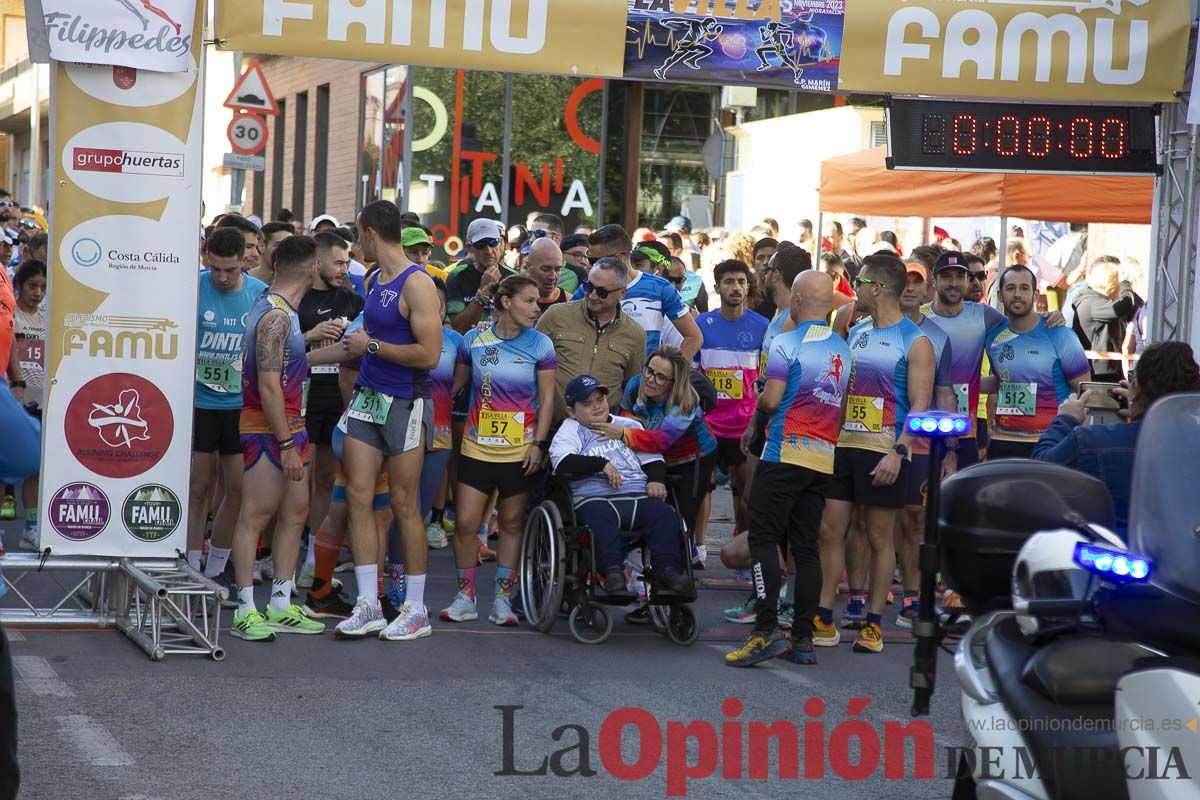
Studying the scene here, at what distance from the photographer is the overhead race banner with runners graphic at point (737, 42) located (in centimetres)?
954

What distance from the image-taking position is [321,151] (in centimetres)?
2983

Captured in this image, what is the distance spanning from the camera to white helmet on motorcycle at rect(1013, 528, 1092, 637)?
132 inches

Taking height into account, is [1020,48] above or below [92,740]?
above

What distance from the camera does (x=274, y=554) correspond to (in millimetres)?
8578

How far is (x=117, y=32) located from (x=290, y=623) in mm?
3208

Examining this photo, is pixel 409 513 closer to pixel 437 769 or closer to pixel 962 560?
pixel 437 769

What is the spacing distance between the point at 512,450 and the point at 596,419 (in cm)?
52

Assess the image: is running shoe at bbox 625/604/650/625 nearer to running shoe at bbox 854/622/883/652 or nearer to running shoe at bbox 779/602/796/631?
running shoe at bbox 779/602/796/631

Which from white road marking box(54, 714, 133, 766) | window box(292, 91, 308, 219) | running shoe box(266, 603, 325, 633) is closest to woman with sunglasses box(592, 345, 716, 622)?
running shoe box(266, 603, 325, 633)

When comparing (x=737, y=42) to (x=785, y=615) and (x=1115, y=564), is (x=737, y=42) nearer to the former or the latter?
(x=785, y=615)

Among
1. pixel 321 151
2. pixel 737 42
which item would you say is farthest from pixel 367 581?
pixel 321 151

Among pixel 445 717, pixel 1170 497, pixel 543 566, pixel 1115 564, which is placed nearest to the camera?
pixel 1115 564

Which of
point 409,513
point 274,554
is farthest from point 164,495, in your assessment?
point 409,513

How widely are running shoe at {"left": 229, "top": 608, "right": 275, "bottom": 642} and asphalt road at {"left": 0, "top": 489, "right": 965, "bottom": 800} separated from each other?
0.07 metres
